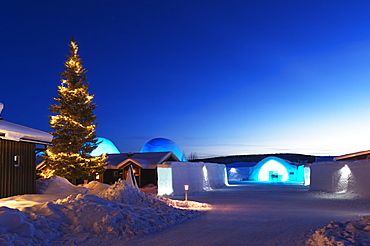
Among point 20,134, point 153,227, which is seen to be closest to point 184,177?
point 20,134

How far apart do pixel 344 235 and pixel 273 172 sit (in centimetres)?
4308

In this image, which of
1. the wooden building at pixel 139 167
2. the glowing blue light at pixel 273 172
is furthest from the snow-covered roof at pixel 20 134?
the glowing blue light at pixel 273 172

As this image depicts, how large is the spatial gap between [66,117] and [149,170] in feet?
29.0

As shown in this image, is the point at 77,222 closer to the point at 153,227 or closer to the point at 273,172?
the point at 153,227

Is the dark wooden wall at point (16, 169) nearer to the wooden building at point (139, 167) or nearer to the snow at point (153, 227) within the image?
the snow at point (153, 227)

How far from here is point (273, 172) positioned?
160ft

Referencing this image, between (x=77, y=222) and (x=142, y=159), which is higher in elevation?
(x=142, y=159)

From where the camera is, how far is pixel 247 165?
58.1 metres

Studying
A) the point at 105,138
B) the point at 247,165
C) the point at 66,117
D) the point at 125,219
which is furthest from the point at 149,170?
the point at 247,165

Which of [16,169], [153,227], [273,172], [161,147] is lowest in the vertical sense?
[273,172]

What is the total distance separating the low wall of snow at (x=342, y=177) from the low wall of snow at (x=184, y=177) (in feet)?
28.2

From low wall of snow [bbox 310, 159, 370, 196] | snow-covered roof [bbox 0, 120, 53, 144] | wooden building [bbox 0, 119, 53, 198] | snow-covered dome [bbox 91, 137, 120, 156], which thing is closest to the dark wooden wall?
wooden building [bbox 0, 119, 53, 198]

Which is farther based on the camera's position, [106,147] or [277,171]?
[277,171]

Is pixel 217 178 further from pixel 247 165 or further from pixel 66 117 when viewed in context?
pixel 247 165
